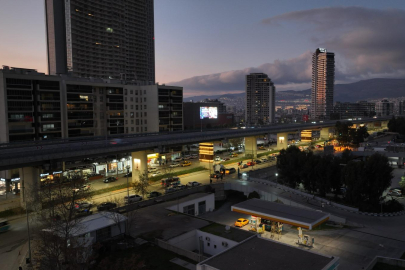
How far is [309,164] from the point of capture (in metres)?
36.8

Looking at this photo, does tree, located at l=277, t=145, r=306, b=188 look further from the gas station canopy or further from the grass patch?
the grass patch

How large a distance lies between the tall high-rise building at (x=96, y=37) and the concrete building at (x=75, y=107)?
25.5m

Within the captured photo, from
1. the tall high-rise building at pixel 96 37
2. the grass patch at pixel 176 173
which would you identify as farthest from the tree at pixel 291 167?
the tall high-rise building at pixel 96 37

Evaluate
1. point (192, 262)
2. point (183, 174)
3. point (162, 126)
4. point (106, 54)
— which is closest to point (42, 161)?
point (192, 262)

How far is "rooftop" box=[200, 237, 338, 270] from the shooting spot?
15.1 m

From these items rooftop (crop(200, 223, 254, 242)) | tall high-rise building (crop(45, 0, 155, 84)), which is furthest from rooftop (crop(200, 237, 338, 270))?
tall high-rise building (crop(45, 0, 155, 84))

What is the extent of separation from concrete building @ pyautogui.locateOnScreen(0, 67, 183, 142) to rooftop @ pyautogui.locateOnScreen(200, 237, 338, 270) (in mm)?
31941

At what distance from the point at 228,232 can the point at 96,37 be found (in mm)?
99320

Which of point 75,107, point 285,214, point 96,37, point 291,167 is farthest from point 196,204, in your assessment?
point 96,37

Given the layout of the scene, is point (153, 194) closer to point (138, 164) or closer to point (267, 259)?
point (138, 164)

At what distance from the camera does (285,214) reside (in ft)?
81.5

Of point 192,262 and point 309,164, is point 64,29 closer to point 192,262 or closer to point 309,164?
point 309,164

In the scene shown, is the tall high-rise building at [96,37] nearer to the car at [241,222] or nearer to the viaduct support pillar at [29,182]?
the viaduct support pillar at [29,182]

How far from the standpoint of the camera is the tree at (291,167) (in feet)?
127
